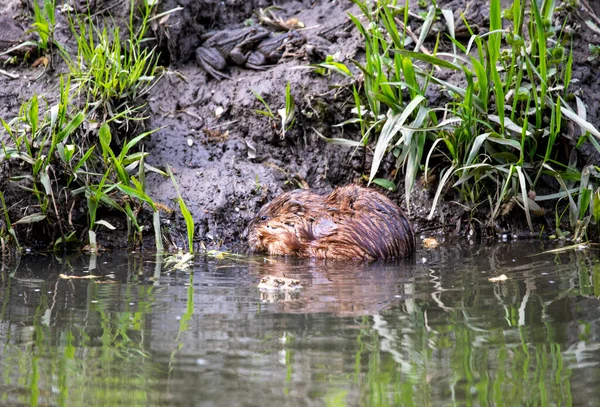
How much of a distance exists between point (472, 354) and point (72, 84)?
3772 mm

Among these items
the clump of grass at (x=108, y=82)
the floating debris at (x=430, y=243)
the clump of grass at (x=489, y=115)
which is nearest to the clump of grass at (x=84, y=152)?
the clump of grass at (x=108, y=82)

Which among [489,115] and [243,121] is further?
[243,121]

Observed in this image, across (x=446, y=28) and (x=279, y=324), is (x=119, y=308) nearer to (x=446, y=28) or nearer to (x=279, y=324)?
(x=279, y=324)

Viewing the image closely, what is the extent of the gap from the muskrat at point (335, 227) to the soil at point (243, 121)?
1.06 ft

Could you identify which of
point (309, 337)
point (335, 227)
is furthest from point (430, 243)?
point (309, 337)

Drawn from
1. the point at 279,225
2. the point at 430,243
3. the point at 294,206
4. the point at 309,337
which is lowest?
the point at 309,337

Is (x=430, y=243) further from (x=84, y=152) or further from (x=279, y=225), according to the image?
(x=84, y=152)

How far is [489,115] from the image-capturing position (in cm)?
495

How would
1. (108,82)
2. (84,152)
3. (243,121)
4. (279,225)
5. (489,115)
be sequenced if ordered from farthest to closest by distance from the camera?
(243,121) → (108,82) → (84,152) → (489,115) → (279,225)

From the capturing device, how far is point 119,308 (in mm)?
3295

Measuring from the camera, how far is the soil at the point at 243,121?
5.33 meters

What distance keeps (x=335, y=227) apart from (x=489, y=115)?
1.26 m

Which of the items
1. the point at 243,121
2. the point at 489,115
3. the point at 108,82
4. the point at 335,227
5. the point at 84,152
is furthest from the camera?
the point at 243,121

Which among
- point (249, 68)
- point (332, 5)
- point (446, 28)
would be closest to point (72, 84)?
point (249, 68)
